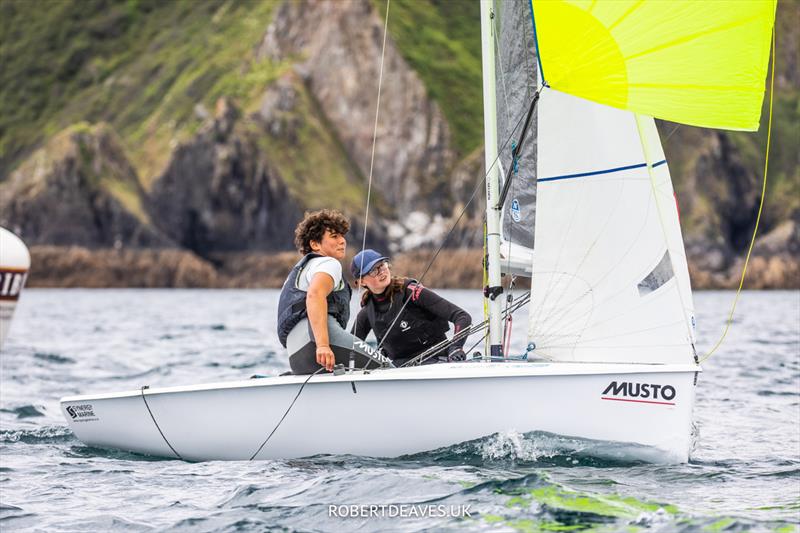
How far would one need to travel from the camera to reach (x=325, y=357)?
6.61 metres

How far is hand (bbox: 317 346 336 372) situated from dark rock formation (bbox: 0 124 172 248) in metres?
62.9

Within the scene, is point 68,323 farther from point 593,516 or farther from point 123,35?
point 123,35

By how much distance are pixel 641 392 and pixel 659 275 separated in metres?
1.04

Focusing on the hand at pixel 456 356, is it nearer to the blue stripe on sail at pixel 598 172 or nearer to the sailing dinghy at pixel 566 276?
the sailing dinghy at pixel 566 276

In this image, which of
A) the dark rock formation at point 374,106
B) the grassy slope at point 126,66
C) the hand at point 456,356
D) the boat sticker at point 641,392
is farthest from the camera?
the grassy slope at point 126,66

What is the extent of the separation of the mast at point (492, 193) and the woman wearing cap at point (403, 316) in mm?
288

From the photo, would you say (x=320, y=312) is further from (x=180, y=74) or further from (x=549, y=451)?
(x=180, y=74)

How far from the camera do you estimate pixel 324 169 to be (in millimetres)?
78500

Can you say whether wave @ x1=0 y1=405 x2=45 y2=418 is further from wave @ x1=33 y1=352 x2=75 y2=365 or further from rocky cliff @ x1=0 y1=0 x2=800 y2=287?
rocky cliff @ x1=0 y1=0 x2=800 y2=287

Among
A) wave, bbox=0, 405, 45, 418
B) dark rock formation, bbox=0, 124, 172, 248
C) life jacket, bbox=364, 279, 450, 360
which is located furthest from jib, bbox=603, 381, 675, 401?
dark rock formation, bbox=0, 124, 172, 248

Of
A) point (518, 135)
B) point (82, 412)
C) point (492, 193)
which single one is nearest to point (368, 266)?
point (492, 193)

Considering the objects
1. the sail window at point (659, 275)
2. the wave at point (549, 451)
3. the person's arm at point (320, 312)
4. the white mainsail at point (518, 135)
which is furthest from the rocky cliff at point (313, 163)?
the wave at point (549, 451)

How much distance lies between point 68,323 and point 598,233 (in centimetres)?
2046

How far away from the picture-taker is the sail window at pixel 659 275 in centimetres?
694
